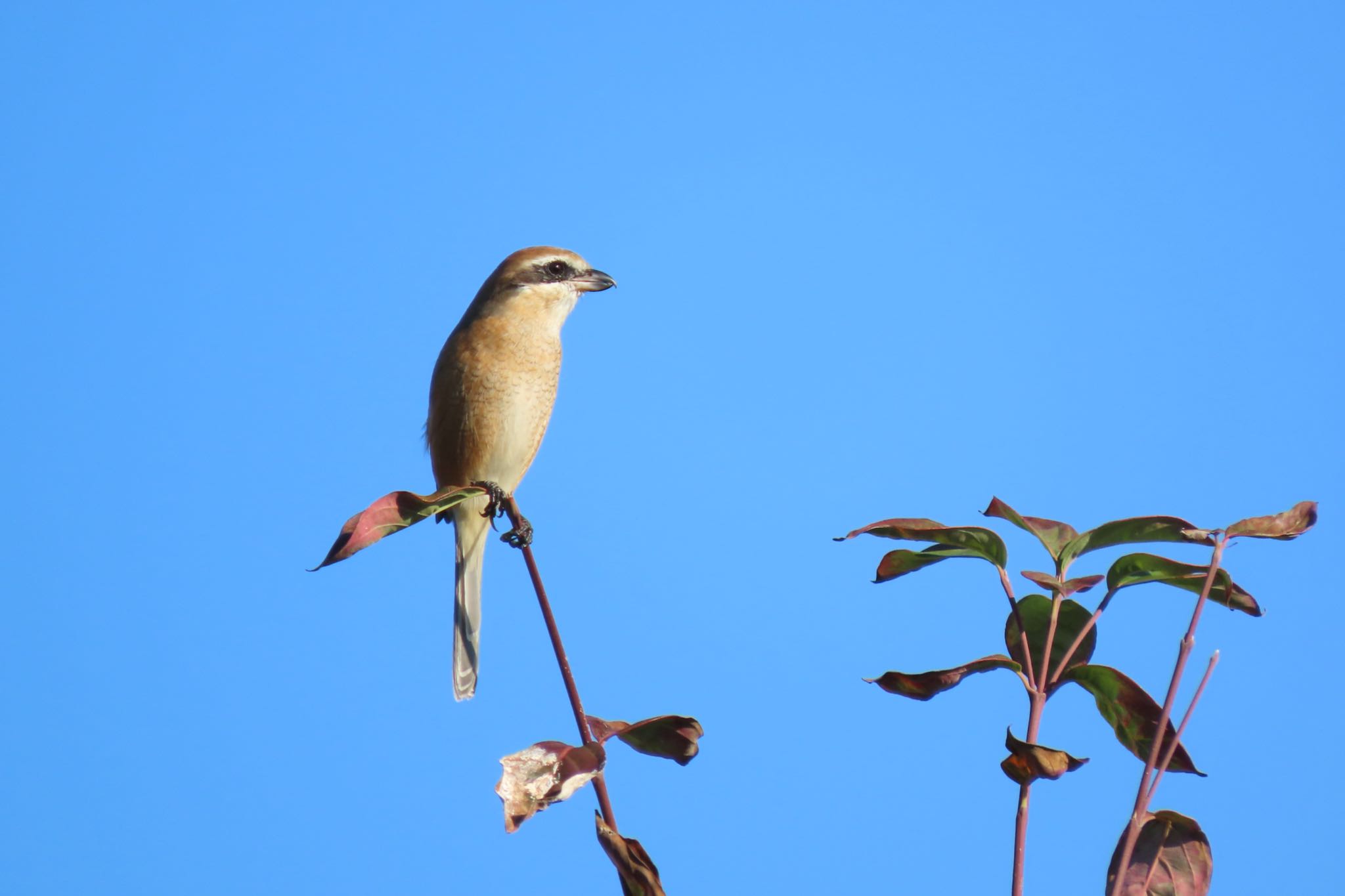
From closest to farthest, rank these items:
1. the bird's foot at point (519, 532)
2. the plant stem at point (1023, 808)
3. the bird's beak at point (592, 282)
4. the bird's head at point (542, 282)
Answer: the plant stem at point (1023, 808), the bird's foot at point (519, 532), the bird's head at point (542, 282), the bird's beak at point (592, 282)

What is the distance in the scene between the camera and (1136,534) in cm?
164

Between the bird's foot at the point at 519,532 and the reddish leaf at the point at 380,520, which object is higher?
the bird's foot at the point at 519,532

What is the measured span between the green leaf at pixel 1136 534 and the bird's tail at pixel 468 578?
11.0 ft

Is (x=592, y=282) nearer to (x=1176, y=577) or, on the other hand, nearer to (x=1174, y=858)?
(x=1176, y=577)

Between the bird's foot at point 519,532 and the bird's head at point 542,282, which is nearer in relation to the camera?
the bird's foot at point 519,532

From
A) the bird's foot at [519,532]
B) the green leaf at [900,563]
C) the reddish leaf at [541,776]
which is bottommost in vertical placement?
the reddish leaf at [541,776]

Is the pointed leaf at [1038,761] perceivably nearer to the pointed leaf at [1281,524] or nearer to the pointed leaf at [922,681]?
the pointed leaf at [922,681]

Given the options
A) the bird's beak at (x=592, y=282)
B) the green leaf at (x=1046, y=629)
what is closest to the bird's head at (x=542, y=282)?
the bird's beak at (x=592, y=282)

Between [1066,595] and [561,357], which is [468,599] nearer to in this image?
[561,357]

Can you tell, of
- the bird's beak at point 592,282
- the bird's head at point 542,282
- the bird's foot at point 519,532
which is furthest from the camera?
the bird's beak at point 592,282

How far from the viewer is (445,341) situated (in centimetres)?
505

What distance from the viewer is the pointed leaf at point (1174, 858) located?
1.52 meters

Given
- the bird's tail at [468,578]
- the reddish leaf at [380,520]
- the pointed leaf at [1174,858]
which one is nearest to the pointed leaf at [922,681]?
the pointed leaf at [1174,858]

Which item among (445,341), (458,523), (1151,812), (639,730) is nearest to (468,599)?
(458,523)
